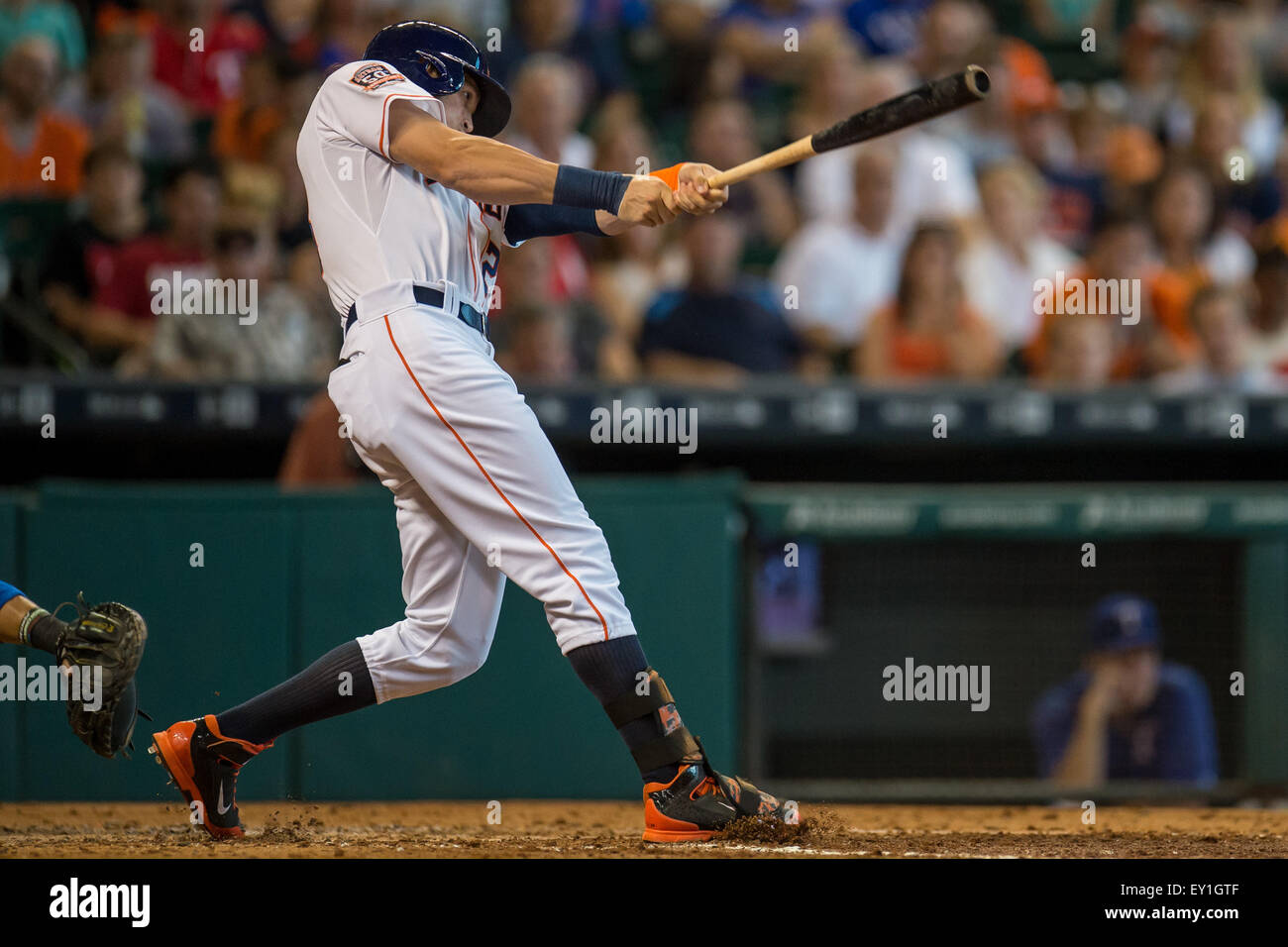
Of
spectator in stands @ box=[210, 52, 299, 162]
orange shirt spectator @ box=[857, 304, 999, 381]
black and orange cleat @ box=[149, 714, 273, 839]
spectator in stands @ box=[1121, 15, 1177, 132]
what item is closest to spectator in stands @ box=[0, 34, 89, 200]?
spectator in stands @ box=[210, 52, 299, 162]

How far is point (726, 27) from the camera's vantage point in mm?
7906

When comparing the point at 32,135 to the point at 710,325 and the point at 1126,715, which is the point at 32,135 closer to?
the point at 710,325

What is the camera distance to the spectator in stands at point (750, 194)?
662 centimetres

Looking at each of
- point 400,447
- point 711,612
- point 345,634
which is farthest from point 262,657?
point 400,447

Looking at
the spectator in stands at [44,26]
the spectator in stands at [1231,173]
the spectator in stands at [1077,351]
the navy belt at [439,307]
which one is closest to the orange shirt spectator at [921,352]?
the spectator in stands at [1077,351]

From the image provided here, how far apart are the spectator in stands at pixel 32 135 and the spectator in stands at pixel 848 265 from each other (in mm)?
3153

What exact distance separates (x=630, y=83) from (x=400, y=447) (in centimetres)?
534

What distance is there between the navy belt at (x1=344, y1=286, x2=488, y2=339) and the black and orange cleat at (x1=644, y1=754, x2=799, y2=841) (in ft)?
3.23

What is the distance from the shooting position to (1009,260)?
22.0 feet

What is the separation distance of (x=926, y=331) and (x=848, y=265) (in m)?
0.74

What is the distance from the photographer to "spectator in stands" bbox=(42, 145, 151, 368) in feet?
18.6

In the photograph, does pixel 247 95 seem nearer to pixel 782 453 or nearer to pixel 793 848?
pixel 782 453

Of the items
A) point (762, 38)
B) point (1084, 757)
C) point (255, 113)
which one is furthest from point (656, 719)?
point (762, 38)
